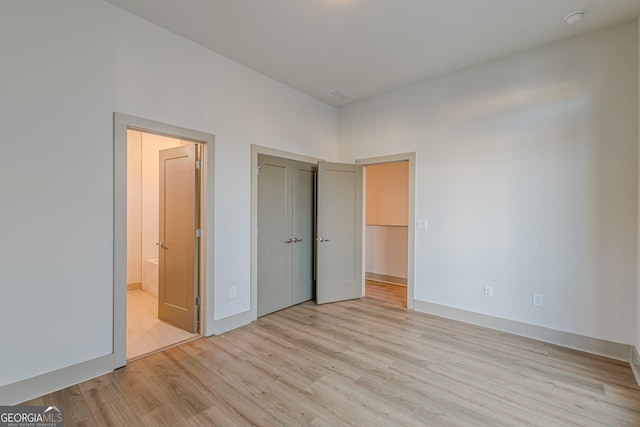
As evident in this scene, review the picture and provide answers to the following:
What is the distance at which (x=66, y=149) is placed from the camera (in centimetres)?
216

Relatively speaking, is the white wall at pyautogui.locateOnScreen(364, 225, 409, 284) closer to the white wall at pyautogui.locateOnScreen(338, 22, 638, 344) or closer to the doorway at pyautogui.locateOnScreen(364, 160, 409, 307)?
the doorway at pyautogui.locateOnScreen(364, 160, 409, 307)

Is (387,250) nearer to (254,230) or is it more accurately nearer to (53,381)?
(254,230)

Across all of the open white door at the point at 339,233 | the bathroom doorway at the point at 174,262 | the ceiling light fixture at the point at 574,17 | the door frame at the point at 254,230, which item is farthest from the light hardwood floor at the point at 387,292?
the ceiling light fixture at the point at 574,17

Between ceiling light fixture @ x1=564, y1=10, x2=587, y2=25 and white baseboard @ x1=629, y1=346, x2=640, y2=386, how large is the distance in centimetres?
293

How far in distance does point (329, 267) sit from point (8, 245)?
3.33 meters

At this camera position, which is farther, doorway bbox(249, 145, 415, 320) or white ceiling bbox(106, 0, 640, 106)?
doorway bbox(249, 145, 415, 320)

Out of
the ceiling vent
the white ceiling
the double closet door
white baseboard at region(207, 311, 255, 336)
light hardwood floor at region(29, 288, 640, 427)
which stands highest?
the ceiling vent

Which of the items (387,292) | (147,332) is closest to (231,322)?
(147,332)

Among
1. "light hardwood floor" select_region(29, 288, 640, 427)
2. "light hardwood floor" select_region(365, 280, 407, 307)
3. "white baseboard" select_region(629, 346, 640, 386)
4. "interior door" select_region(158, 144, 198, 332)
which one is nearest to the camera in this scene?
"light hardwood floor" select_region(29, 288, 640, 427)

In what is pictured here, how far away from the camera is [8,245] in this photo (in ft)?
6.36

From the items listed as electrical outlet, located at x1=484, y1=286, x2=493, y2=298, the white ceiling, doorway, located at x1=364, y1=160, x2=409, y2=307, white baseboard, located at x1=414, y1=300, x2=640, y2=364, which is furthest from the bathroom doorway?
electrical outlet, located at x1=484, y1=286, x2=493, y2=298

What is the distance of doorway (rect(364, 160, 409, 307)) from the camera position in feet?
18.1

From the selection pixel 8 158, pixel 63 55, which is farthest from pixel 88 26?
pixel 8 158

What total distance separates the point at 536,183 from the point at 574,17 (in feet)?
4.95
